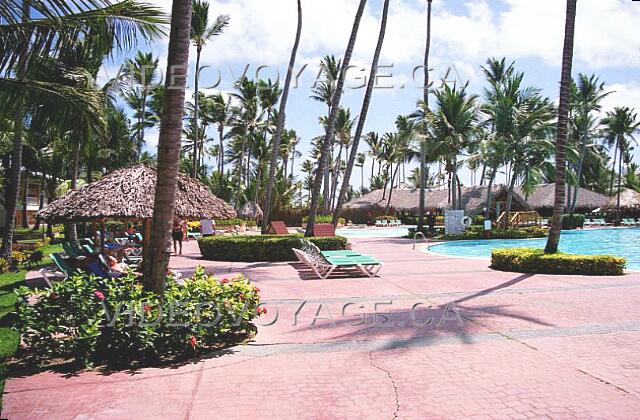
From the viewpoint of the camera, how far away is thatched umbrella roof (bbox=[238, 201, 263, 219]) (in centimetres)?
3921

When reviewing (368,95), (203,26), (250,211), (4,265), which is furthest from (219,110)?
(4,265)

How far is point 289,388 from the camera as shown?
486 cm

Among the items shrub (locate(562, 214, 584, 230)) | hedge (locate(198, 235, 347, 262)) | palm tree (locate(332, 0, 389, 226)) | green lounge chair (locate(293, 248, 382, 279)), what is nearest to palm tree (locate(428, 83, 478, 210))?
palm tree (locate(332, 0, 389, 226))

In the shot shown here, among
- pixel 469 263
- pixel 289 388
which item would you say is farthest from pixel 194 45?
pixel 289 388

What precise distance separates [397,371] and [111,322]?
315 cm

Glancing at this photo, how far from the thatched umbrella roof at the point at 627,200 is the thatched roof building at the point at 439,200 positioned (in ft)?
31.3

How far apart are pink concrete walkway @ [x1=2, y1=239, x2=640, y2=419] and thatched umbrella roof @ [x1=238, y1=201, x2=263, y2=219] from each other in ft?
99.9

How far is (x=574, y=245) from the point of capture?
25922mm

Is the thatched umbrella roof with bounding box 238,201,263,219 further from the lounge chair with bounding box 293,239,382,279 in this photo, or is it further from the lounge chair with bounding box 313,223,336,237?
the lounge chair with bounding box 293,239,382,279

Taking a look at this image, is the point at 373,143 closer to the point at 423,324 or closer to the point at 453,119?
the point at 453,119

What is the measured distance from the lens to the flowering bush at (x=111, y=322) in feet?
17.9

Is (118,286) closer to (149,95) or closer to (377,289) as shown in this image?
(377,289)

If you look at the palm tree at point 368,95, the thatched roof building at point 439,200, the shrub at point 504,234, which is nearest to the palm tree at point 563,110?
the palm tree at point 368,95

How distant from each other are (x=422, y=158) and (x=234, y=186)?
66.5ft
